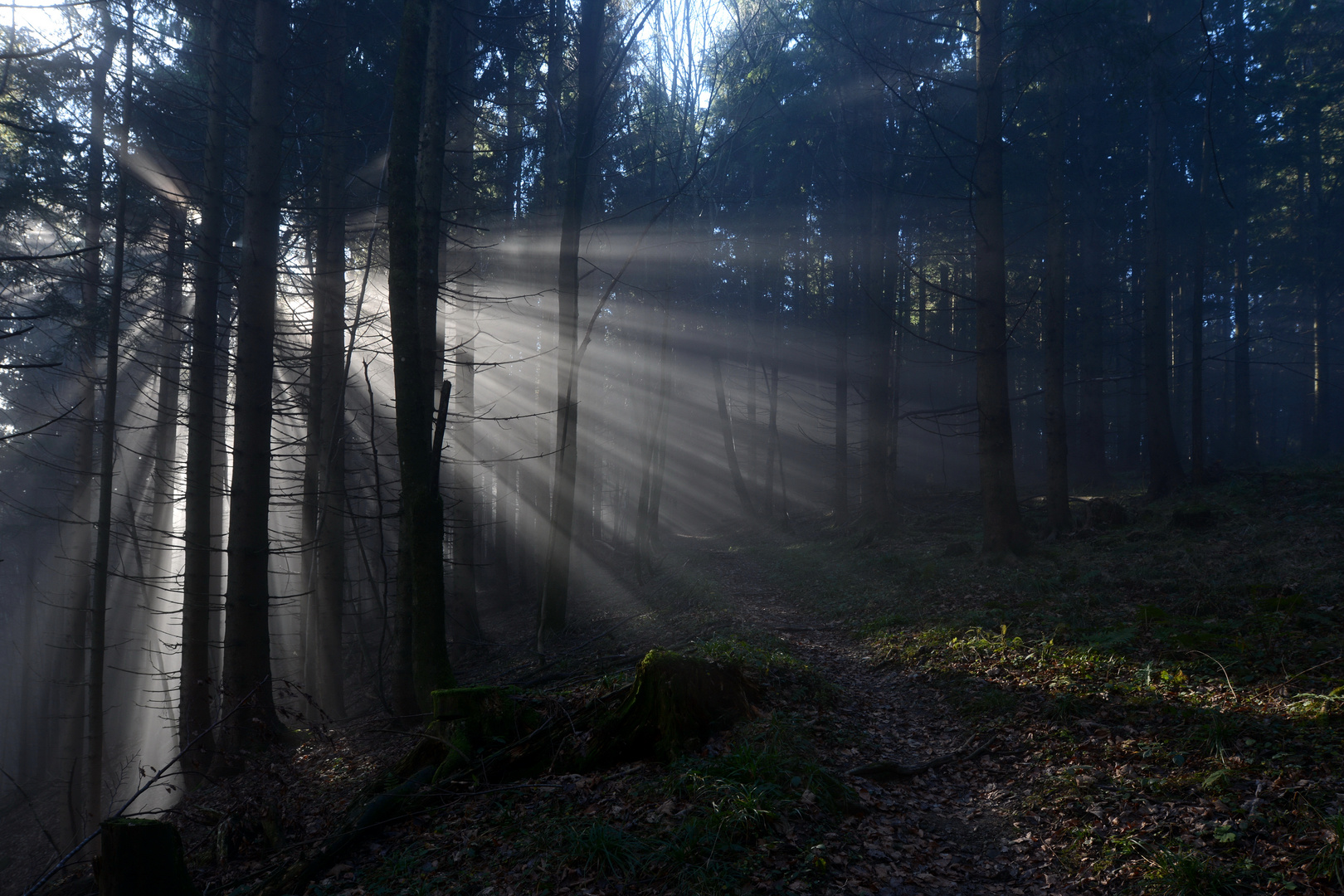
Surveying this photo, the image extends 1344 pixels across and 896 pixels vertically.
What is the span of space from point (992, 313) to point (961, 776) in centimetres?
819

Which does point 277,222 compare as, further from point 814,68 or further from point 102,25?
point 814,68

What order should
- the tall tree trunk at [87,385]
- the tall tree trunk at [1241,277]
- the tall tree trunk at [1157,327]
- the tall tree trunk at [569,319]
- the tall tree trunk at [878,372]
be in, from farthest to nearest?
the tall tree trunk at [1241,277] < the tall tree trunk at [878,372] < the tall tree trunk at [1157,327] < the tall tree trunk at [569,319] < the tall tree trunk at [87,385]

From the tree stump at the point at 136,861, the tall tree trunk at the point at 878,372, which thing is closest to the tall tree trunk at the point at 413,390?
the tree stump at the point at 136,861

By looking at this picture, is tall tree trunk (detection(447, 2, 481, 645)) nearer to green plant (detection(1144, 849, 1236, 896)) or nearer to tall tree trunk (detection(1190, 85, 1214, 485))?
green plant (detection(1144, 849, 1236, 896))

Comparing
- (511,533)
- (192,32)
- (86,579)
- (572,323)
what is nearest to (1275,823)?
(572,323)

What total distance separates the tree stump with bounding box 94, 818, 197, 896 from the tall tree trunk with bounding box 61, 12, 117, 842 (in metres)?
7.13

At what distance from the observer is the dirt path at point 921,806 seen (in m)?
3.77

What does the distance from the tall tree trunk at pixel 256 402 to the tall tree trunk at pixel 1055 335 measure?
12.8 m

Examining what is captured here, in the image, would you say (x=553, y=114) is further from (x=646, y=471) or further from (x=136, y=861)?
(x=136, y=861)

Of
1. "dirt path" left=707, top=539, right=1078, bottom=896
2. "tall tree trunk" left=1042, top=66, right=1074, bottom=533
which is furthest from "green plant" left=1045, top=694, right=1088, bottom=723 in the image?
"tall tree trunk" left=1042, top=66, right=1074, bottom=533

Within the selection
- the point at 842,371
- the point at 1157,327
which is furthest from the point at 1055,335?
the point at 842,371

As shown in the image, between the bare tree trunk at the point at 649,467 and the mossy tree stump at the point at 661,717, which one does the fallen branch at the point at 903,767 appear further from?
the bare tree trunk at the point at 649,467

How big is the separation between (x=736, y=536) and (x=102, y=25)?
68.3 feet

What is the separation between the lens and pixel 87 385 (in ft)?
41.3
